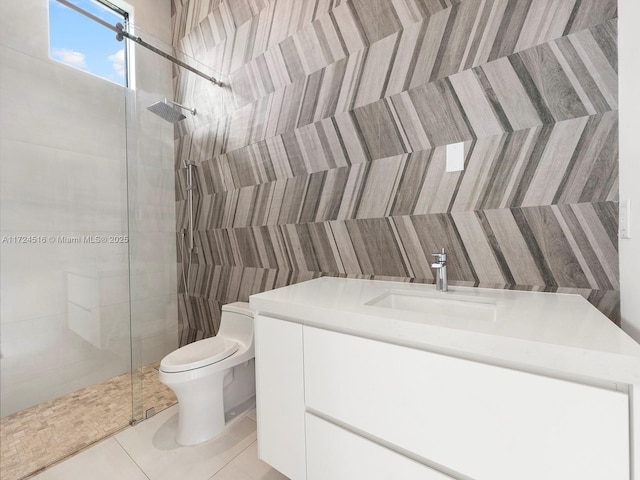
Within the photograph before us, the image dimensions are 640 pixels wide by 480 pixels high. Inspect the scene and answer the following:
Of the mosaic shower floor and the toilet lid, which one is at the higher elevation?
the toilet lid

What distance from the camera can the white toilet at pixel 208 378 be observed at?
143 centimetres

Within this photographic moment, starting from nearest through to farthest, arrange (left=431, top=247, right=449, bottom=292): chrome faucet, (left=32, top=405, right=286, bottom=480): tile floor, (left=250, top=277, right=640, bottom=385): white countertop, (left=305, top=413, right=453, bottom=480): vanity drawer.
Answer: (left=250, top=277, right=640, bottom=385): white countertop
(left=305, top=413, right=453, bottom=480): vanity drawer
(left=431, top=247, right=449, bottom=292): chrome faucet
(left=32, top=405, right=286, bottom=480): tile floor

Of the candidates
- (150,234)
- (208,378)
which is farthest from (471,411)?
(150,234)

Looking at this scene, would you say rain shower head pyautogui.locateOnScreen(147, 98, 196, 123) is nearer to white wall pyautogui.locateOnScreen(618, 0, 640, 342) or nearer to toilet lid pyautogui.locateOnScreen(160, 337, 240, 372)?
toilet lid pyautogui.locateOnScreen(160, 337, 240, 372)

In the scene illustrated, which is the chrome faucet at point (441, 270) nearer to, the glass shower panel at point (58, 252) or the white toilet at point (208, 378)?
the white toilet at point (208, 378)

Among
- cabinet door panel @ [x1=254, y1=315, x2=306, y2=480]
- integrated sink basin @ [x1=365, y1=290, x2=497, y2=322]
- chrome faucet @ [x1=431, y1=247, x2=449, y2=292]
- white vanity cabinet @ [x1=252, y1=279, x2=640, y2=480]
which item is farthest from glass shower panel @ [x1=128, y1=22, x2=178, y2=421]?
chrome faucet @ [x1=431, y1=247, x2=449, y2=292]

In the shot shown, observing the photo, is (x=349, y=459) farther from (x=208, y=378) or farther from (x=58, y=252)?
(x=58, y=252)

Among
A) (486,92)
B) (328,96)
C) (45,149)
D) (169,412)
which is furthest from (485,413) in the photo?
(45,149)

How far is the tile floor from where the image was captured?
51.3 inches

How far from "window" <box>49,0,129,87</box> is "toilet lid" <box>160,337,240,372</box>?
1858 millimetres

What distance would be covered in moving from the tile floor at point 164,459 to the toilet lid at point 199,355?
1.40ft

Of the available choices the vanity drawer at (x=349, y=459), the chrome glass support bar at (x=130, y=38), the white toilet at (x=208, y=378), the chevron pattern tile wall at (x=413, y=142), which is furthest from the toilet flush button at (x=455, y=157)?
the chrome glass support bar at (x=130, y=38)

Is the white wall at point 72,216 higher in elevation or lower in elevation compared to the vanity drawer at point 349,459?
higher

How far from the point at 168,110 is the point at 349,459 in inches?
97.4
